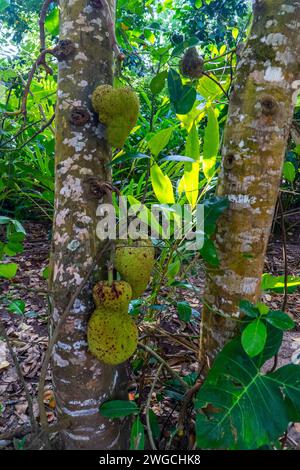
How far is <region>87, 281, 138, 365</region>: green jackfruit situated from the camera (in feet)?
2.16

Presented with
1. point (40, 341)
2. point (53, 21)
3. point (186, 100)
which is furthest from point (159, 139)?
point (40, 341)

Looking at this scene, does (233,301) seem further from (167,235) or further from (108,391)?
(108,391)

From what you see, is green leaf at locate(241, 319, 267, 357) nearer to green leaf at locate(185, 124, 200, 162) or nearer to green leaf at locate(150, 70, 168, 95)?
green leaf at locate(185, 124, 200, 162)

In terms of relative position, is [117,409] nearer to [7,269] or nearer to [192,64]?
[7,269]

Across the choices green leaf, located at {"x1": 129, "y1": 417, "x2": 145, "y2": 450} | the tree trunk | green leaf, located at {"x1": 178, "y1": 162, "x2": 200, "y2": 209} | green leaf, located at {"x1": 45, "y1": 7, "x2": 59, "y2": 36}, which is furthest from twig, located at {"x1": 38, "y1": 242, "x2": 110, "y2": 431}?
green leaf, located at {"x1": 45, "y1": 7, "x2": 59, "y2": 36}

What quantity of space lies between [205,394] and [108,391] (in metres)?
0.21

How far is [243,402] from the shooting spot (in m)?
0.68

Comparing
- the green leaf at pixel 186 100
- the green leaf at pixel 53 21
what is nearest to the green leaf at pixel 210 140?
the green leaf at pixel 186 100

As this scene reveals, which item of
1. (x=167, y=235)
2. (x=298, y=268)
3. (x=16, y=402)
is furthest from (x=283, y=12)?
(x=298, y=268)

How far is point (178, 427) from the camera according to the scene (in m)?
0.78

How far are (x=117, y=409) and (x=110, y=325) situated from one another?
191 mm

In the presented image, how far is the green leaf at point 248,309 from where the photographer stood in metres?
0.68

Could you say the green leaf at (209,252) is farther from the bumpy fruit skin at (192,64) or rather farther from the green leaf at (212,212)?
the bumpy fruit skin at (192,64)

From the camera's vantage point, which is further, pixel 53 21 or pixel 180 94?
pixel 53 21
